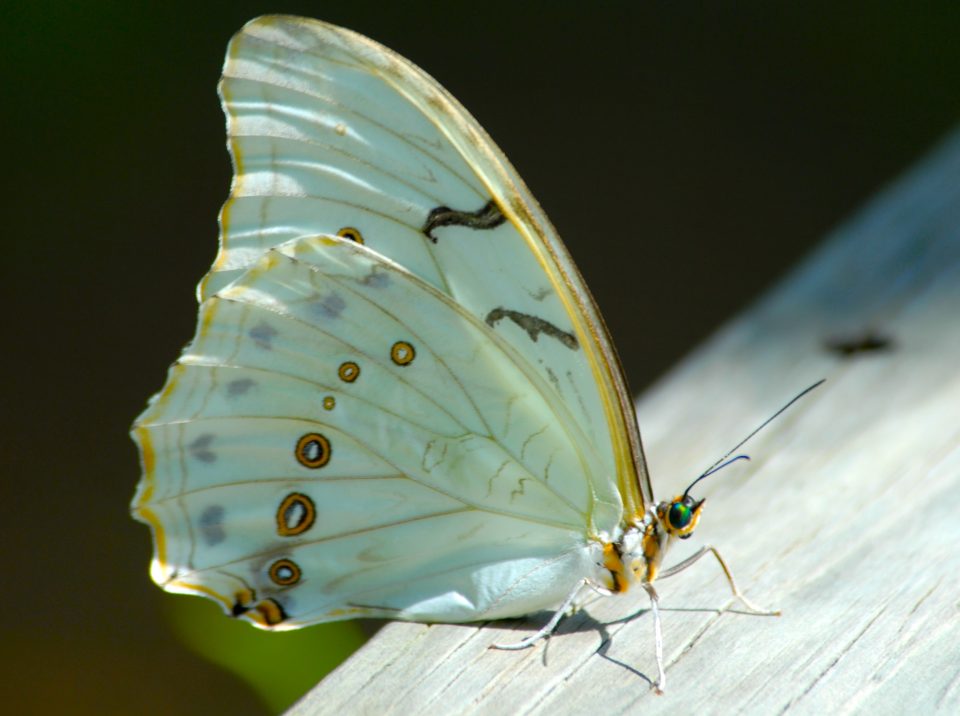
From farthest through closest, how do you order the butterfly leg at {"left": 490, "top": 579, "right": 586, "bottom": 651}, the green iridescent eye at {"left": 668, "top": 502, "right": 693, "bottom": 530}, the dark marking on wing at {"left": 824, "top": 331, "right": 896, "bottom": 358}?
the dark marking on wing at {"left": 824, "top": 331, "right": 896, "bottom": 358} → the green iridescent eye at {"left": 668, "top": 502, "right": 693, "bottom": 530} → the butterfly leg at {"left": 490, "top": 579, "right": 586, "bottom": 651}

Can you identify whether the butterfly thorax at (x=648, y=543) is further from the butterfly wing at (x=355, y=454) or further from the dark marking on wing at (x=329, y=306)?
the dark marking on wing at (x=329, y=306)

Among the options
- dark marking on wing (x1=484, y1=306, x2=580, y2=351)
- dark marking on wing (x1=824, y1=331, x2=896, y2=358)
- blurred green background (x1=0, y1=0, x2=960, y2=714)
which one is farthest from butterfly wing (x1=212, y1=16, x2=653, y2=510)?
blurred green background (x1=0, y1=0, x2=960, y2=714)

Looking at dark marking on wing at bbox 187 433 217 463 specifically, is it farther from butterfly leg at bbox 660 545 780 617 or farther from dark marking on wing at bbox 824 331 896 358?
dark marking on wing at bbox 824 331 896 358

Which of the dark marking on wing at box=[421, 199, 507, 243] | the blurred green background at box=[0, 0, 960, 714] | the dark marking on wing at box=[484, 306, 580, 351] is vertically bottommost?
the blurred green background at box=[0, 0, 960, 714]

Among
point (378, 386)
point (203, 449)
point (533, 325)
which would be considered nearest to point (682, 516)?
point (533, 325)

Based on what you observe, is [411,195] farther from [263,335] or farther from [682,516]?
[682,516]

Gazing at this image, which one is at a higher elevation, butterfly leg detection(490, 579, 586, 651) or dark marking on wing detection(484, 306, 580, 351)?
dark marking on wing detection(484, 306, 580, 351)
